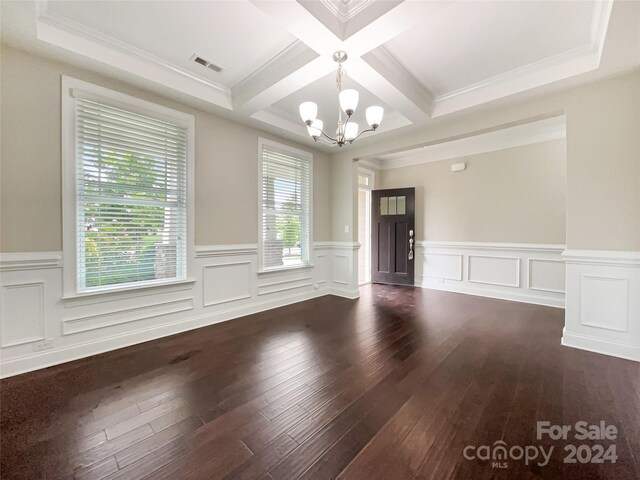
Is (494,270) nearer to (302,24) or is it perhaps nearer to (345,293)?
(345,293)

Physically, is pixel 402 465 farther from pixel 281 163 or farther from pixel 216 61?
pixel 281 163

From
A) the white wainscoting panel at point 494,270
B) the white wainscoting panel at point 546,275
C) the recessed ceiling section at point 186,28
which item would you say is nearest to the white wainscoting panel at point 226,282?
the recessed ceiling section at point 186,28

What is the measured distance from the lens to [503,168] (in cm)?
480

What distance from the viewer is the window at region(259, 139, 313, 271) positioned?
3.96m

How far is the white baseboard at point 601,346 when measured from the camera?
2.41 m

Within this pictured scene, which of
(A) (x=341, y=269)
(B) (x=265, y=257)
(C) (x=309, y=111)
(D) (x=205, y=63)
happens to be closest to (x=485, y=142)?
(A) (x=341, y=269)

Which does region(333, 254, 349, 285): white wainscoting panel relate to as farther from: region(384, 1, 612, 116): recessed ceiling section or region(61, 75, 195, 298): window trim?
region(61, 75, 195, 298): window trim

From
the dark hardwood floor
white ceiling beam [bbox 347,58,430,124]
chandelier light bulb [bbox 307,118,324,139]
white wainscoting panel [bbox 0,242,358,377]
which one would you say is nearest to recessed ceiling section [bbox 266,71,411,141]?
white ceiling beam [bbox 347,58,430,124]

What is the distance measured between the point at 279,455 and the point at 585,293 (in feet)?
10.5

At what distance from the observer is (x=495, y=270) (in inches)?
191

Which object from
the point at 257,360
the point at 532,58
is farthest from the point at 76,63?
the point at 532,58

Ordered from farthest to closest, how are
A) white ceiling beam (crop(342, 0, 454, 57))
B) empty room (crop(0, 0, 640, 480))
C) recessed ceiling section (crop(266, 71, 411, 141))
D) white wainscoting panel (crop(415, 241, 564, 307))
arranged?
white wainscoting panel (crop(415, 241, 564, 307)), recessed ceiling section (crop(266, 71, 411, 141)), white ceiling beam (crop(342, 0, 454, 57)), empty room (crop(0, 0, 640, 480))

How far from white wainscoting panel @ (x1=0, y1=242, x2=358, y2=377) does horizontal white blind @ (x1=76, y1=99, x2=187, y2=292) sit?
0.58 ft

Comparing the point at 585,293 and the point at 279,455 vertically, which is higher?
the point at 585,293
